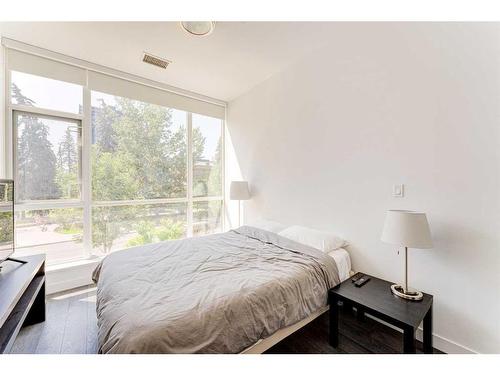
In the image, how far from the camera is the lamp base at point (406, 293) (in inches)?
61.7

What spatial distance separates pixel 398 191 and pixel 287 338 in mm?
1549

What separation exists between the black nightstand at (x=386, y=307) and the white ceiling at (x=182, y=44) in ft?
8.03

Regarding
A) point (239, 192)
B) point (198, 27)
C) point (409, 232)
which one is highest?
point (198, 27)

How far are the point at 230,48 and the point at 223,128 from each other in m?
1.78

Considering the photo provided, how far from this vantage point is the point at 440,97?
5.41 ft

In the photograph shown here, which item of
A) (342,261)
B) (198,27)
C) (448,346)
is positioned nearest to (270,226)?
(342,261)

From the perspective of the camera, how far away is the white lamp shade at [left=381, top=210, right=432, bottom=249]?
1.51 meters

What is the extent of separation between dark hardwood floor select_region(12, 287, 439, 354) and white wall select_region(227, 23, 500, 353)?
1.43 feet

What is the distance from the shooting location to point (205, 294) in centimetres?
137

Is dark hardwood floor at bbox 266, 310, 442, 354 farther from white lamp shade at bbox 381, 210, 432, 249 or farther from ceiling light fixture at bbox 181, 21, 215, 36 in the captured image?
ceiling light fixture at bbox 181, 21, 215, 36

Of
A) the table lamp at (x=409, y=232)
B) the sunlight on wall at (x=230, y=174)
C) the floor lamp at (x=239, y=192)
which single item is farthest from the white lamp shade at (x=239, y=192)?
the table lamp at (x=409, y=232)

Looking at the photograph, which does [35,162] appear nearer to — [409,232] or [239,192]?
[239,192]

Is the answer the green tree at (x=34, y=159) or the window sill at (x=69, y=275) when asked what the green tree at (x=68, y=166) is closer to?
the green tree at (x=34, y=159)

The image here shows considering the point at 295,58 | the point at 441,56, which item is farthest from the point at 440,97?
the point at 295,58
